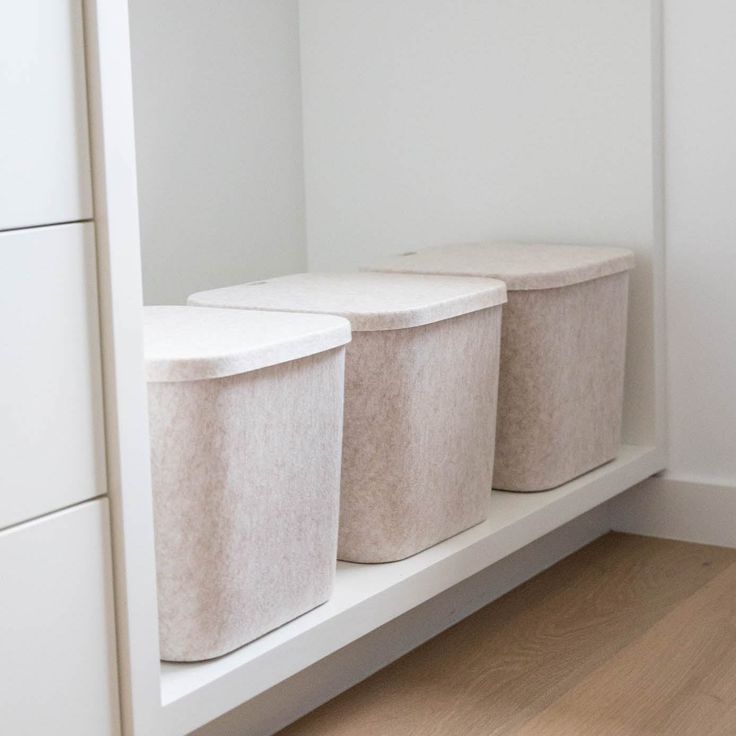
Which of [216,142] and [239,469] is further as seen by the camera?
[216,142]

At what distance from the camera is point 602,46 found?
78.4 inches

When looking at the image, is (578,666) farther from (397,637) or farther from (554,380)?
(554,380)

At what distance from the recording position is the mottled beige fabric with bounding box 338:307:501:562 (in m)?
1.48

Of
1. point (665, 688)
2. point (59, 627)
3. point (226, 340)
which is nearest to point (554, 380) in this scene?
point (665, 688)

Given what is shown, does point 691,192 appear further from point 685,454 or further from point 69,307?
point 69,307

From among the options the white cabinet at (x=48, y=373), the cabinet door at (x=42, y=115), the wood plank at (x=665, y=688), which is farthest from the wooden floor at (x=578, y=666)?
the cabinet door at (x=42, y=115)

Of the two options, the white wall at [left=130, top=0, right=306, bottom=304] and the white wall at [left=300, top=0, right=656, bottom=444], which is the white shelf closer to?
the white wall at [left=300, top=0, right=656, bottom=444]

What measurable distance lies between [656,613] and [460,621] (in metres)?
0.27

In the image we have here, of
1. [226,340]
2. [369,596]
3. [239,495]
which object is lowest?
[369,596]

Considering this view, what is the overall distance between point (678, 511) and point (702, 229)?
1.53 ft

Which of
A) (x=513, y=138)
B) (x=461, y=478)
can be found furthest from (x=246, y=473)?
(x=513, y=138)

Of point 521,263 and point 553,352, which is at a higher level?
point 521,263

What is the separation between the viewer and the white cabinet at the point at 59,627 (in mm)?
1043

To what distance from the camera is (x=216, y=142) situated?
83.4 inches
